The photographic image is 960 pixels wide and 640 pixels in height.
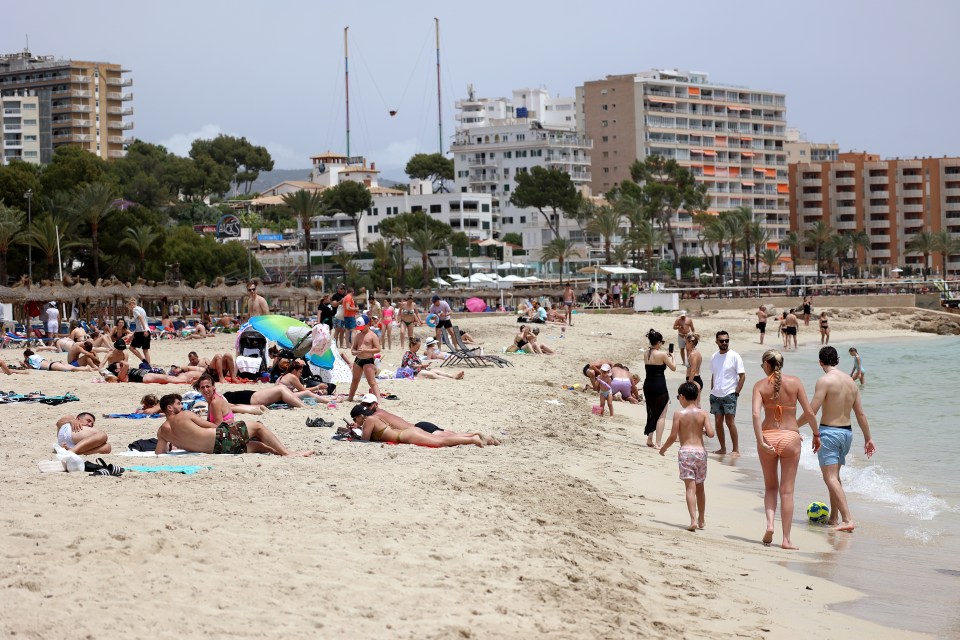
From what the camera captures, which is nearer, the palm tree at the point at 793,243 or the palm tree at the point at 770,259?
the palm tree at the point at 770,259

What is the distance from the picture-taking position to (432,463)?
29.5 feet

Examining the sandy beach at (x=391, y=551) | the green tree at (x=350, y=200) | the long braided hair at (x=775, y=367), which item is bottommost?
the sandy beach at (x=391, y=551)

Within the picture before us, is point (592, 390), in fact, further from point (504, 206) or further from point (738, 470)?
point (504, 206)

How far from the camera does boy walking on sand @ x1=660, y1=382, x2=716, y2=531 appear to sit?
7.94m

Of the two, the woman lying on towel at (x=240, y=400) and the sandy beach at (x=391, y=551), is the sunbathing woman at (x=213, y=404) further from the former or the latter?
the sandy beach at (x=391, y=551)

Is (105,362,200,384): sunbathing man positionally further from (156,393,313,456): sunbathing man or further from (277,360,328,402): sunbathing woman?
(156,393,313,456): sunbathing man

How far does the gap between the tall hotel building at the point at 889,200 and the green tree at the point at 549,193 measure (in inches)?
1219

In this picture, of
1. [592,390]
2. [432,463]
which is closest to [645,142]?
[592,390]

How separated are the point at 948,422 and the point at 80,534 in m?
14.4

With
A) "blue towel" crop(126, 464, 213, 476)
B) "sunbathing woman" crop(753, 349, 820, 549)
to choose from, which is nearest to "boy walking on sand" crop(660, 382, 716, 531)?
"sunbathing woman" crop(753, 349, 820, 549)

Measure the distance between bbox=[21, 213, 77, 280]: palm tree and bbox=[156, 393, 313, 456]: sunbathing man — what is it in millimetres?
41475

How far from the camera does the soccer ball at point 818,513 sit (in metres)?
8.75

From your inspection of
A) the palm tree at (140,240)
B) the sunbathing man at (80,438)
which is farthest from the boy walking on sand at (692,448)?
the palm tree at (140,240)

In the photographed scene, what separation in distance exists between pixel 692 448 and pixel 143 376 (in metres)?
10.5
